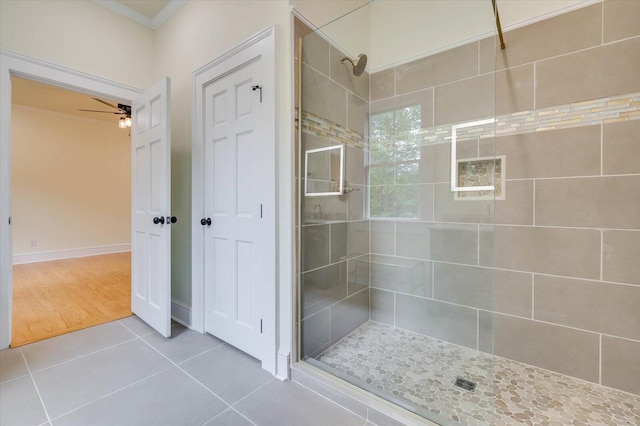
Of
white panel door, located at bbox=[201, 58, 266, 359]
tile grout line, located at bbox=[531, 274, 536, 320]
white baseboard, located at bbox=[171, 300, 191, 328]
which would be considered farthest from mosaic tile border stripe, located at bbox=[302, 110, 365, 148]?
white baseboard, located at bbox=[171, 300, 191, 328]

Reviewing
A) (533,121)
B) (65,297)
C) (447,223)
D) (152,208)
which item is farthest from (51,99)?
(533,121)

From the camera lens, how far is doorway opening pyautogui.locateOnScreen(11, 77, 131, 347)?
338 cm

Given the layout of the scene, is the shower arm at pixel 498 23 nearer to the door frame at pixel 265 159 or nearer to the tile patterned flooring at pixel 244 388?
the door frame at pixel 265 159

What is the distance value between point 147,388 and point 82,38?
283cm

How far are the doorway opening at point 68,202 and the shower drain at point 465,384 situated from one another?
3001 mm

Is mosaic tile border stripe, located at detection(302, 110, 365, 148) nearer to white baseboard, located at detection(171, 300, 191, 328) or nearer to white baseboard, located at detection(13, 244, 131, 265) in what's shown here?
white baseboard, located at detection(171, 300, 191, 328)

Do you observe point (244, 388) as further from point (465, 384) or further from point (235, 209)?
point (465, 384)

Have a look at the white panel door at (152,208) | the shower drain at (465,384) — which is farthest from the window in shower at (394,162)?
the white panel door at (152,208)

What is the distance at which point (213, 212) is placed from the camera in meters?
2.15

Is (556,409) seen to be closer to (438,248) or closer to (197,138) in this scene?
(438,248)

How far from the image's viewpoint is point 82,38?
7.63 feet

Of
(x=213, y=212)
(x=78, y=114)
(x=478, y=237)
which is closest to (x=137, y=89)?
(x=213, y=212)

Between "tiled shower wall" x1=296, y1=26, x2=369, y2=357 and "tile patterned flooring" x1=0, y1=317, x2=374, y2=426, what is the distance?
0.38 metres

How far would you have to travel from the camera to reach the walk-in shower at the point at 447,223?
1.57 m
